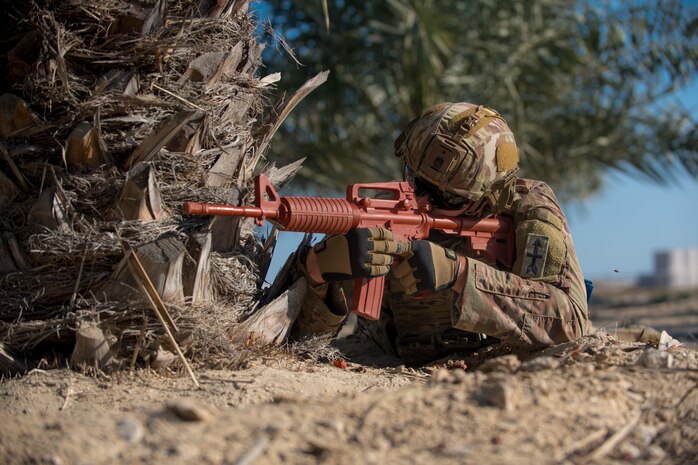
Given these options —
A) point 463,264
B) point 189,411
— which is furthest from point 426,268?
point 189,411

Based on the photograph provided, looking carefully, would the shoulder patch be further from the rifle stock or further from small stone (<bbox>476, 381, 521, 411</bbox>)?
small stone (<bbox>476, 381, 521, 411</bbox>)

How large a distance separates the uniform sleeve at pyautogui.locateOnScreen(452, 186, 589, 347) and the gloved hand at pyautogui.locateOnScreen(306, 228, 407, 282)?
0.39 meters

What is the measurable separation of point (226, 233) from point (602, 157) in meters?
9.39

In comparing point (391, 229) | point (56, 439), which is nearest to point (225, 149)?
point (391, 229)

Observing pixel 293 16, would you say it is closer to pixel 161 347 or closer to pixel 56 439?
pixel 161 347

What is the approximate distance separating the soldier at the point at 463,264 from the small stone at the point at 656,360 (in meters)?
0.86

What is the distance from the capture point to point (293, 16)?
1101 centimetres

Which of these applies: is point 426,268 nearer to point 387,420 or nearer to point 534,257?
point 534,257

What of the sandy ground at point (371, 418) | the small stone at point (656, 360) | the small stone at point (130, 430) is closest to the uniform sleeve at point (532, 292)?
the sandy ground at point (371, 418)

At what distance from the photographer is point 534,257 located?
378cm

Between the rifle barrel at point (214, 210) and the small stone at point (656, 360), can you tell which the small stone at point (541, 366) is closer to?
the small stone at point (656, 360)

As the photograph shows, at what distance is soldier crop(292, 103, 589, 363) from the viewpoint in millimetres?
3428

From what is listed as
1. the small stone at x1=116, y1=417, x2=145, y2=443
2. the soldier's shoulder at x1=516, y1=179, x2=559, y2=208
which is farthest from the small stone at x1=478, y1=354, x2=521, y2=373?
the soldier's shoulder at x1=516, y1=179, x2=559, y2=208

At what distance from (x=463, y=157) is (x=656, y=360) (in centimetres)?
122
